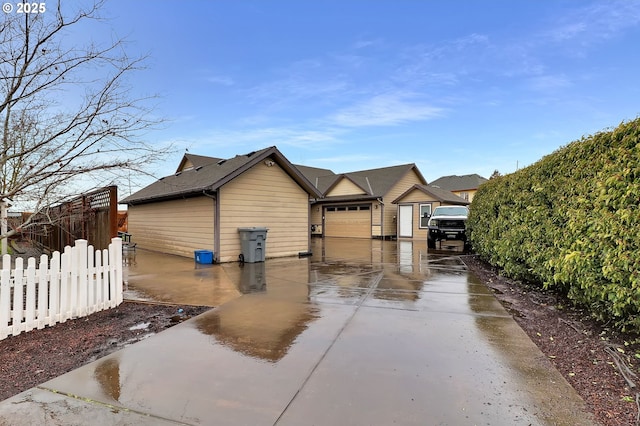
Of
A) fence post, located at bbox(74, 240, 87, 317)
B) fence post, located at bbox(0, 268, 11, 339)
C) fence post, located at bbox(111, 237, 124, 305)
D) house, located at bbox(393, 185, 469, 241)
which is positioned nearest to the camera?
fence post, located at bbox(0, 268, 11, 339)

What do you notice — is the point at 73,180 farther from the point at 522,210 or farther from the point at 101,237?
the point at 522,210

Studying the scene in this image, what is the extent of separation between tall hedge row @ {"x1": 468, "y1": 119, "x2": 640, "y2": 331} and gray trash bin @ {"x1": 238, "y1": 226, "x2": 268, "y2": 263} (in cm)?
723

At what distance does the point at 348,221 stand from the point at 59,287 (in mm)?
19683

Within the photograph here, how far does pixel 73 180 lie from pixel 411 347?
4703mm

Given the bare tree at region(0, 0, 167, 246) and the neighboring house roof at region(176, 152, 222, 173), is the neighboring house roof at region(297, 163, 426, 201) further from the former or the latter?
the bare tree at region(0, 0, 167, 246)

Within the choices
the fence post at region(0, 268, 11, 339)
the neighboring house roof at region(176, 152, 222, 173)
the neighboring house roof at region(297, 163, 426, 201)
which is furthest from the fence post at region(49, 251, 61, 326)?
the neighboring house roof at region(297, 163, 426, 201)

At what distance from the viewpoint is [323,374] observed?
2945 millimetres

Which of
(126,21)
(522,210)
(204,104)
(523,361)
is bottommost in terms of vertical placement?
(523,361)

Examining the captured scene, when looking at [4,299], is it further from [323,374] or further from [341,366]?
[341,366]

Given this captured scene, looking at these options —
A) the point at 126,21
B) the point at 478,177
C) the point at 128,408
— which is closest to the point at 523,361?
the point at 128,408

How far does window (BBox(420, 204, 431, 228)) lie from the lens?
67.3 ft

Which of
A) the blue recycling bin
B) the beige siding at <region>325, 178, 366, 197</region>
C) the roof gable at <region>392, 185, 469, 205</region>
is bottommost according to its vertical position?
the blue recycling bin

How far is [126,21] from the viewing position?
475 centimetres

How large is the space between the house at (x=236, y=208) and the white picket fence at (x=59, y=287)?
4.82 m
